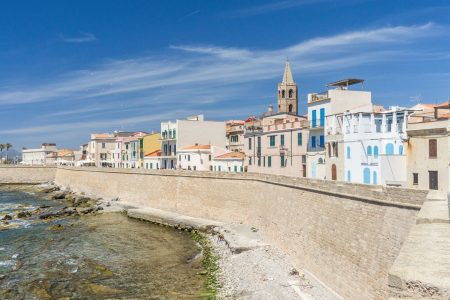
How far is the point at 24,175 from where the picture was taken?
102 m

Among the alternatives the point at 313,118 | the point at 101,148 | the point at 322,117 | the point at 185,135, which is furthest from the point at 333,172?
the point at 101,148

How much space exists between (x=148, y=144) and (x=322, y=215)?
61.4 metres

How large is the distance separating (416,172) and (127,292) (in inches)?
765

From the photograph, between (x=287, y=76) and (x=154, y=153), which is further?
(x=287, y=76)

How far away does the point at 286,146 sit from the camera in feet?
157

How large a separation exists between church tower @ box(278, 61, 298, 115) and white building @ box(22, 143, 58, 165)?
272 feet

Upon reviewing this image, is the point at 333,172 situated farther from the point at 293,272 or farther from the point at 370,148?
the point at 293,272

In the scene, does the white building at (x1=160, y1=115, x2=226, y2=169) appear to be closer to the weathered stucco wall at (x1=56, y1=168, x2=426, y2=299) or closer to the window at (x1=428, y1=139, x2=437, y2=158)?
the weathered stucco wall at (x1=56, y1=168, x2=426, y2=299)

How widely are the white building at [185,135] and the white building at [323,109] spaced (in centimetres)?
3098

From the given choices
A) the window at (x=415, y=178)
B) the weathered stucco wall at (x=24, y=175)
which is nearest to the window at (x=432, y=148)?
the window at (x=415, y=178)

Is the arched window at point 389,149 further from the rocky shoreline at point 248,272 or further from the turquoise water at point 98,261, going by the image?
the turquoise water at point 98,261

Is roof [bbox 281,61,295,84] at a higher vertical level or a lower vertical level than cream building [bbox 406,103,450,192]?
higher

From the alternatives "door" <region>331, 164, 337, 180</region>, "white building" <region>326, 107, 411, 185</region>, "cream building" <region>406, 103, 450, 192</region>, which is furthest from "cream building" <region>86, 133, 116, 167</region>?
"cream building" <region>406, 103, 450, 192</region>

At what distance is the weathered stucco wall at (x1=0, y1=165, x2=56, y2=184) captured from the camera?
101812 mm
